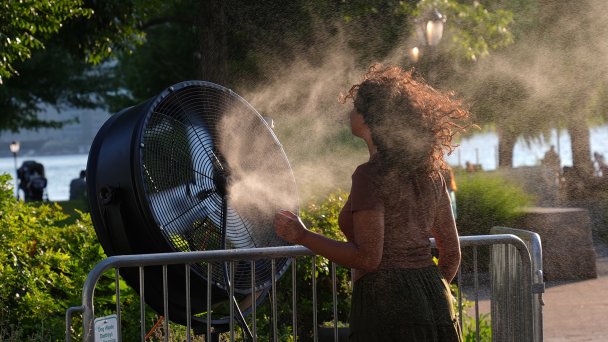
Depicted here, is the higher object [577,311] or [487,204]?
[487,204]

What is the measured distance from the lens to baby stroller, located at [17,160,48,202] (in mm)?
38906

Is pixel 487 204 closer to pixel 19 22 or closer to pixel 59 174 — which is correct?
pixel 19 22

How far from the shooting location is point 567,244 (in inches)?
474

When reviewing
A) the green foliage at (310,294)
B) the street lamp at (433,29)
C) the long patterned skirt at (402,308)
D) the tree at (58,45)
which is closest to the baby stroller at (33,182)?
the tree at (58,45)

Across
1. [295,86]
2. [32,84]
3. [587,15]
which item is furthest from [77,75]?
[587,15]

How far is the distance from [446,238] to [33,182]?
3638 cm

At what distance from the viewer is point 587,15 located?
21375mm

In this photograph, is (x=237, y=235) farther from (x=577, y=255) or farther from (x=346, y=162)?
(x=346, y=162)

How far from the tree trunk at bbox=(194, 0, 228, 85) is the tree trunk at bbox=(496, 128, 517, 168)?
19.2m

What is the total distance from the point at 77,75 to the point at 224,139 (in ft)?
105

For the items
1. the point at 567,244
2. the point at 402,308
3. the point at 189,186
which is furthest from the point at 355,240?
the point at 567,244

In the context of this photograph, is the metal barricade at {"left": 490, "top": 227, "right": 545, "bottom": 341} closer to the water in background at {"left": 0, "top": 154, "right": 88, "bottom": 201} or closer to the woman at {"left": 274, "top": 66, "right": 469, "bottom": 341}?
the woman at {"left": 274, "top": 66, "right": 469, "bottom": 341}

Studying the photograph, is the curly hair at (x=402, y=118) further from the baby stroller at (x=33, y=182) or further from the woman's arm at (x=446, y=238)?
the baby stroller at (x=33, y=182)

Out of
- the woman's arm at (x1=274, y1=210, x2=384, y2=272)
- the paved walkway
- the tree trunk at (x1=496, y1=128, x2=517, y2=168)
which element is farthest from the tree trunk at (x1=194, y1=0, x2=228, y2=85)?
the tree trunk at (x1=496, y1=128, x2=517, y2=168)
